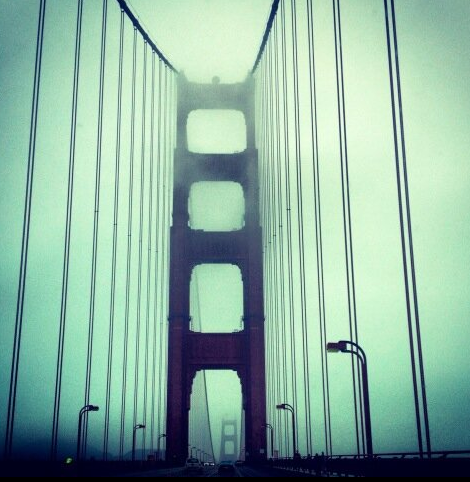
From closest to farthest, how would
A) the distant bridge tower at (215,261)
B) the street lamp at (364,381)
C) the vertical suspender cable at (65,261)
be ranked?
1. the street lamp at (364,381)
2. the vertical suspender cable at (65,261)
3. the distant bridge tower at (215,261)

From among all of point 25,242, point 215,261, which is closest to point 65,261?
point 25,242

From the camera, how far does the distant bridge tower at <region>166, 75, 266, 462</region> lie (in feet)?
92.3

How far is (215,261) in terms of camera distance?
1176 inches

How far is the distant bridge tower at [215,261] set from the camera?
28.1 m

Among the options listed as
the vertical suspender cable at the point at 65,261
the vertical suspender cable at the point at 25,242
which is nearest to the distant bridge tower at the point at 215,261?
the vertical suspender cable at the point at 65,261

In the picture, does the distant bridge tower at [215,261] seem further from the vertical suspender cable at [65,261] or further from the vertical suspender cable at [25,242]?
the vertical suspender cable at [25,242]

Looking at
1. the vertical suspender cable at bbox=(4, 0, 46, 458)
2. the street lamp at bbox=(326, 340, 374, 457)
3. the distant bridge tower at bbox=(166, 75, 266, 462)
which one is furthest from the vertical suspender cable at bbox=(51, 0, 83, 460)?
the distant bridge tower at bbox=(166, 75, 266, 462)

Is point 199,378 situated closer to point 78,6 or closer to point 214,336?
point 214,336

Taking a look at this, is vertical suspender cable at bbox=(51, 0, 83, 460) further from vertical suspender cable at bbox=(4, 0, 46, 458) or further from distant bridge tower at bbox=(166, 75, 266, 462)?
distant bridge tower at bbox=(166, 75, 266, 462)

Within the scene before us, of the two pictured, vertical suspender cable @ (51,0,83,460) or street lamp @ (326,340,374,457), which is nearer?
street lamp @ (326,340,374,457)

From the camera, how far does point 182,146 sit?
103ft

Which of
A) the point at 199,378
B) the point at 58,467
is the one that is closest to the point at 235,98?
the point at 58,467

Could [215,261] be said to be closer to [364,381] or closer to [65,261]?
[65,261]

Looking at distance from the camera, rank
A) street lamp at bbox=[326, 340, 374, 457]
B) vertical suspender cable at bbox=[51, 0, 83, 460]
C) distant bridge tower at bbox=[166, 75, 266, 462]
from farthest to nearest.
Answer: distant bridge tower at bbox=[166, 75, 266, 462]
vertical suspender cable at bbox=[51, 0, 83, 460]
street lamp at bbox=[326, 340, 374, 457]
